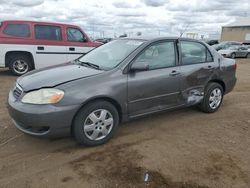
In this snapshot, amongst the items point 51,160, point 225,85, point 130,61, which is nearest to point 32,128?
point 51,160

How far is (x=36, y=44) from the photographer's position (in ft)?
29.0

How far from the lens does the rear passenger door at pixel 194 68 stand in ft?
15.2

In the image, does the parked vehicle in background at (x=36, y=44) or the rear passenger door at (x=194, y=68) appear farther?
the parked vehicle in background at (x=36, y=44)

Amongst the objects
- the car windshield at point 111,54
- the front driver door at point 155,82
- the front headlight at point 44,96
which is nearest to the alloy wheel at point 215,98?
the front driver door at point 155,82

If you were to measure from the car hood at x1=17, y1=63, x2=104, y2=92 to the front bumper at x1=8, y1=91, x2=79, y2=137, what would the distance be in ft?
1.02

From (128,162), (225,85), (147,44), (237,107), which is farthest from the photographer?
(237,107)

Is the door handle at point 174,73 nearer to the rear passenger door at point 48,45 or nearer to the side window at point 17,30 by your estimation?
the rear passenger door at point 48,45

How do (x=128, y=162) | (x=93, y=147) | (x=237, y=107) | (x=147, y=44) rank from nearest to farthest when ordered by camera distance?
(x=128, y=162)
(x=93, y=147)
(x=147, y=44)
(x=237, y=107)

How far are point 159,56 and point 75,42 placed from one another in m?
5.76

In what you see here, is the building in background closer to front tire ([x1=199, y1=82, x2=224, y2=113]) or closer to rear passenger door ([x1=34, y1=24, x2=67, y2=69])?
rear passenger door ([x1=34, y1=24, x2=67, y2=69])

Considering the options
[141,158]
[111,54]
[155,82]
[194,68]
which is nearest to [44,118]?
[141,158]

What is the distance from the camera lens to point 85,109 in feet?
11.6

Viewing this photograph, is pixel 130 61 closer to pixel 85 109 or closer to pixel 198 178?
pixel 85 109

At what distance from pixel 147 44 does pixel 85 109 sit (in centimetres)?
150
